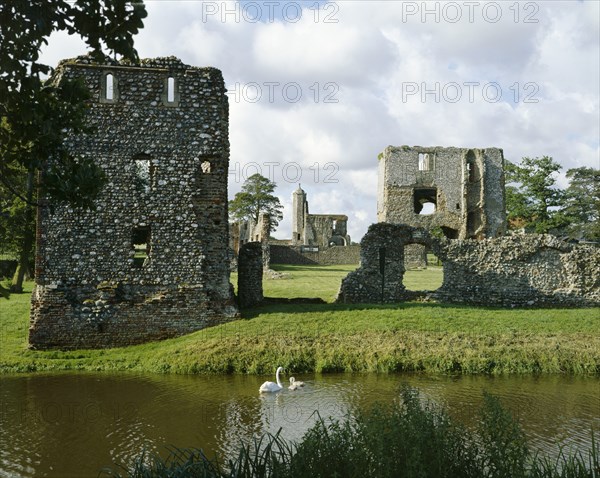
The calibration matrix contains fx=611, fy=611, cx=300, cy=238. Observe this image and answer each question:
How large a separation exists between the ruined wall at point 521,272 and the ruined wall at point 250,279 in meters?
6.34

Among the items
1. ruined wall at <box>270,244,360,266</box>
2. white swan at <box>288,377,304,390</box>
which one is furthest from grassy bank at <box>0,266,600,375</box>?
ruined wall at <box>270,244,360,266</box>

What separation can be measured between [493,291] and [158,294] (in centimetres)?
1135

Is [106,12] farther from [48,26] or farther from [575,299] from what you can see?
[575,299]

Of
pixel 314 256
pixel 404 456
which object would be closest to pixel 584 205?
pixel 314 256

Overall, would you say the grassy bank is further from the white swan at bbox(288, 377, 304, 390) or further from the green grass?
the green grass

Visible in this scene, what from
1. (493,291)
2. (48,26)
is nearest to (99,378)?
(48,26)

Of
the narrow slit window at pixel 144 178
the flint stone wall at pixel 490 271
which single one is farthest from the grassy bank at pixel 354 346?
the narrow slit window at pixel 144 178

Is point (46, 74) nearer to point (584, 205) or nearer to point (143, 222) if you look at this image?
point (143, 222)

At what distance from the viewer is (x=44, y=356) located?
14.8 metres

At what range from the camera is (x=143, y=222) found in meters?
16.0

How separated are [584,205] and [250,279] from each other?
120 ft

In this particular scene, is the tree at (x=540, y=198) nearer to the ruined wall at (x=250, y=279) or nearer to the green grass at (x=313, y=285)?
the green grass at (x=313, y=285)

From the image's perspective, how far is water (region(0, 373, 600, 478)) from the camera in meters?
8.69

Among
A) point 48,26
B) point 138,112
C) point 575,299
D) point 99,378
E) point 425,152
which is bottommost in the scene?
point 99,378
